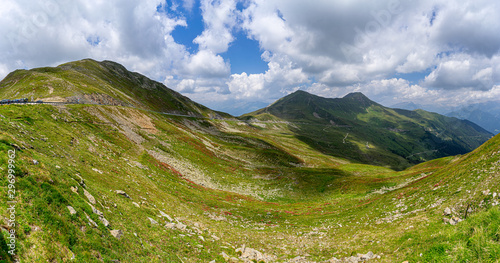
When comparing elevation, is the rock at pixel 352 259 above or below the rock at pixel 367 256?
below

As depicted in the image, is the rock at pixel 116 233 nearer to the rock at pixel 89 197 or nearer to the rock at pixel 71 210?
the rock at pixel 71 210

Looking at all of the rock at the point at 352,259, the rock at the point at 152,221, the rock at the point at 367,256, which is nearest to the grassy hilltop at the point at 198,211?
the rock at the point at 152,221

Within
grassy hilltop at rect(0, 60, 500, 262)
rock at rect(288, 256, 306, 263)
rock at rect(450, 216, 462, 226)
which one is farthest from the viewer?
rock at rect(288, 256, 306, 263)

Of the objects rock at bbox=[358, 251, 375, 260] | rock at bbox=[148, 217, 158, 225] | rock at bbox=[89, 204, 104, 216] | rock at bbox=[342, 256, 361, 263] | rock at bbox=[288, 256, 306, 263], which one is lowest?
rock at bbox=[288, 256, 306, 263]

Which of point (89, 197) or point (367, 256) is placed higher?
point (89, 197)

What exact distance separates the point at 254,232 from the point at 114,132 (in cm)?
5393

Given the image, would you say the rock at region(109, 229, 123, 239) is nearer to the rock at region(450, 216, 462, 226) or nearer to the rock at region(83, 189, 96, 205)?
the rock at region(83, 189, 96, 205)

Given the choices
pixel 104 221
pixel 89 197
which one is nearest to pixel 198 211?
pixel 89 197

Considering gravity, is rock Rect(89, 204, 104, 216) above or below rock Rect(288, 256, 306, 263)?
above

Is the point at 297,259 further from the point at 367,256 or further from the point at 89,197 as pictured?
the point at 89,197

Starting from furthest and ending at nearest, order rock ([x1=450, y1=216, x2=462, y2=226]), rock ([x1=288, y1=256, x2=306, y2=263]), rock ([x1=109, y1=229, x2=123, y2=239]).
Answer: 1. rock ([x1=288, y1=256, x2=306, y2=263])
2. rock ([x1=450, y1=216, x2=462, y2=226])
3. rock ([x1=109, y1=229, x2=123, y2=239])

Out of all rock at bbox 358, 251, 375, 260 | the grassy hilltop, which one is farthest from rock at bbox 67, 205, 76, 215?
rock at bbox 358, 251, 375, 260

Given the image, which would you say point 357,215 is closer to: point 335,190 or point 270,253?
point 270,253

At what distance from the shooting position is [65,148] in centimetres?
3123
